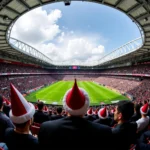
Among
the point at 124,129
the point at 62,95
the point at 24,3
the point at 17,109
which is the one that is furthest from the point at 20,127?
the point at 62,95

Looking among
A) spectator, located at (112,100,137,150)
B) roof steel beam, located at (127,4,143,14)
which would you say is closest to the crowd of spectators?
roof steel beam, located at (127,4,143,14)

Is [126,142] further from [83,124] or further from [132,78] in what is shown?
[132,78]

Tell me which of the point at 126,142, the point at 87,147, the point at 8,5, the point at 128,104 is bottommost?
the point at 126,142

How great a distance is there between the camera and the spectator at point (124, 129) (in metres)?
2.94

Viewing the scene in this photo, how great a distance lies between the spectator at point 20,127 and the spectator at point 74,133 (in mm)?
480

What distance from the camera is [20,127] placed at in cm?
267

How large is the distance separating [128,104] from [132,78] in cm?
5205

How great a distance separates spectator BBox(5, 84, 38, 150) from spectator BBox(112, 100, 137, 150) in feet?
4.49

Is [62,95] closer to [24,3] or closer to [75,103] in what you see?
[24,3]

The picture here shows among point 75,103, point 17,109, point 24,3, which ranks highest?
point 24,3

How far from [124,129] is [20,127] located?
6.09 feet

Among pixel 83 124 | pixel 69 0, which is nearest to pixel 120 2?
pixel 69 0

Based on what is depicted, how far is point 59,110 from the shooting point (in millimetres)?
7551

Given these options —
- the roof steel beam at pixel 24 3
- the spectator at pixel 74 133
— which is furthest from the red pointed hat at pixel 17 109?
the roof steel beam at pixel 24 3
